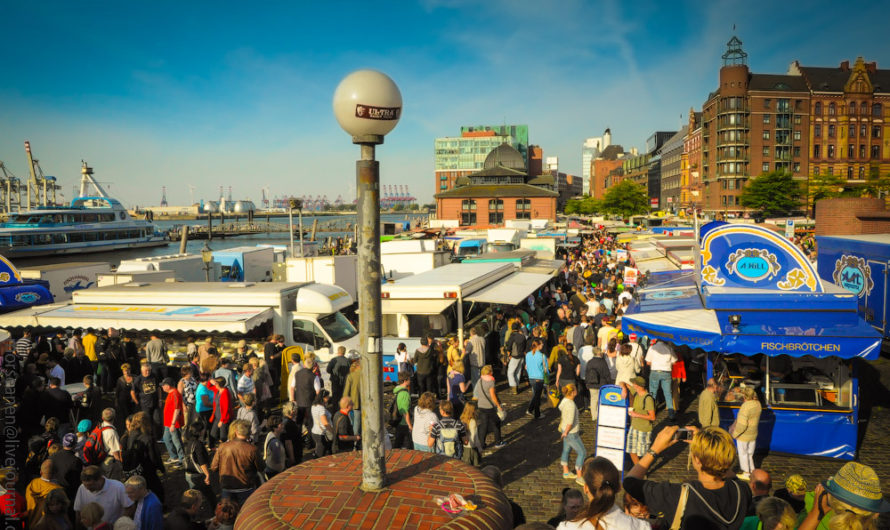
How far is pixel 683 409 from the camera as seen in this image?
432 inches

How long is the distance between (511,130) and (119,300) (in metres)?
152

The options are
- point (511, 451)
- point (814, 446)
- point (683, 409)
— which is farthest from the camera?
point (683, 409)

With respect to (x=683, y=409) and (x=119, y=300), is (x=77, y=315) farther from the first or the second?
(x=683, y=409)

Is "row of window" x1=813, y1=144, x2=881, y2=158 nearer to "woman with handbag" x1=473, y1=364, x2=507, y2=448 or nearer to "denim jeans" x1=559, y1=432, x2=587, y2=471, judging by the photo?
"woman with handbag" x1=473, y1=364, x2=507, y2=448

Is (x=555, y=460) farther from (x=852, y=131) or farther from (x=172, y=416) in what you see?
(x=852, y=131)

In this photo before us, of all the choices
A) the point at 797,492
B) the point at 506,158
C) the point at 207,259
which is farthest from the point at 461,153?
the point at 797,492

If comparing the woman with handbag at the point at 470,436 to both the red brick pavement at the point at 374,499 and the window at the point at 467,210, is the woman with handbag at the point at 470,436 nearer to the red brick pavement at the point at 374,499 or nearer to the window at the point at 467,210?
the red brick pavement at the point at 374,499

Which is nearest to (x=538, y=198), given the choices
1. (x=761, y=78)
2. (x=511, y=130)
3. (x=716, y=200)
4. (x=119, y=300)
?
(x=716, y=200)

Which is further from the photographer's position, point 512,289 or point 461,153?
point 461,153

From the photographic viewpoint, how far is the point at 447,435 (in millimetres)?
7184

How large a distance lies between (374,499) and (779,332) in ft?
23.8

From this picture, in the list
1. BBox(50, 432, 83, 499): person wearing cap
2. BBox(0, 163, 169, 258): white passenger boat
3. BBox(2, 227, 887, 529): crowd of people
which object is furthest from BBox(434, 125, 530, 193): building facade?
BBox(50, 432, 83, 499): person wearing cap

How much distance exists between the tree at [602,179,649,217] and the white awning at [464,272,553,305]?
60.4 meters

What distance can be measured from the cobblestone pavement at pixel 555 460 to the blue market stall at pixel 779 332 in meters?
0.40
